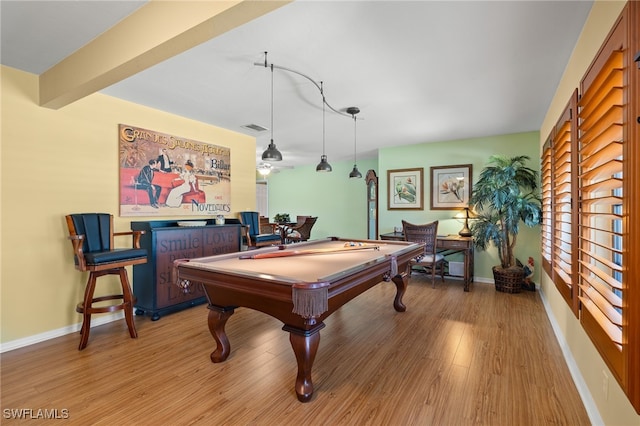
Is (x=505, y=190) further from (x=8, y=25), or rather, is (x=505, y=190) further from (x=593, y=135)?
(x=8, y=25)

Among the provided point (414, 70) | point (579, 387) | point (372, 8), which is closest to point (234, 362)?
point (579, 387)

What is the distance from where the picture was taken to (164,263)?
339cm

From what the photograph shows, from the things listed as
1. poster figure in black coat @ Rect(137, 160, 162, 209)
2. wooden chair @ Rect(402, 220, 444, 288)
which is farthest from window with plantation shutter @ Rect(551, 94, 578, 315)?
poster figure in black coat @ Rect(137, 160, 162, 209)

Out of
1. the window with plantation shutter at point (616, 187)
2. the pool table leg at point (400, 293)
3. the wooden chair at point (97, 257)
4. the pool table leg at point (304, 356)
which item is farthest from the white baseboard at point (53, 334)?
the window with plantation shutter at point (616, 187)

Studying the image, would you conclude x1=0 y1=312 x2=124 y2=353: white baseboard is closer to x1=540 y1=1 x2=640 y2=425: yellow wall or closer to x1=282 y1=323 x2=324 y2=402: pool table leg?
x1=282 y1=323 x2=324 y2=402: pool table leg

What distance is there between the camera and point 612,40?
1.44m

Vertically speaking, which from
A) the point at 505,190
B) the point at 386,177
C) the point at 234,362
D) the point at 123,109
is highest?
the point at 123,109

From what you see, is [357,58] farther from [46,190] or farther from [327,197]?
[327,197]

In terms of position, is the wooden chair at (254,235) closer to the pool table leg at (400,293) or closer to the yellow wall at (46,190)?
the yellow wall at (46,190)

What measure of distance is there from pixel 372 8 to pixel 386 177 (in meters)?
4.20

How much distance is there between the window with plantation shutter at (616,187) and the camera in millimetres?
1195

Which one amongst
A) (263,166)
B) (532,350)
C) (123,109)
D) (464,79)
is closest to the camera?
(532,350)

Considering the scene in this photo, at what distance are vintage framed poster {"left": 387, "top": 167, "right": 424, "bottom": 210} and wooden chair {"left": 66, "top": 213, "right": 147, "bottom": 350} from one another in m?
4.30

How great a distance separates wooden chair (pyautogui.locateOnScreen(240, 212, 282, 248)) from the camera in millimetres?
4438
